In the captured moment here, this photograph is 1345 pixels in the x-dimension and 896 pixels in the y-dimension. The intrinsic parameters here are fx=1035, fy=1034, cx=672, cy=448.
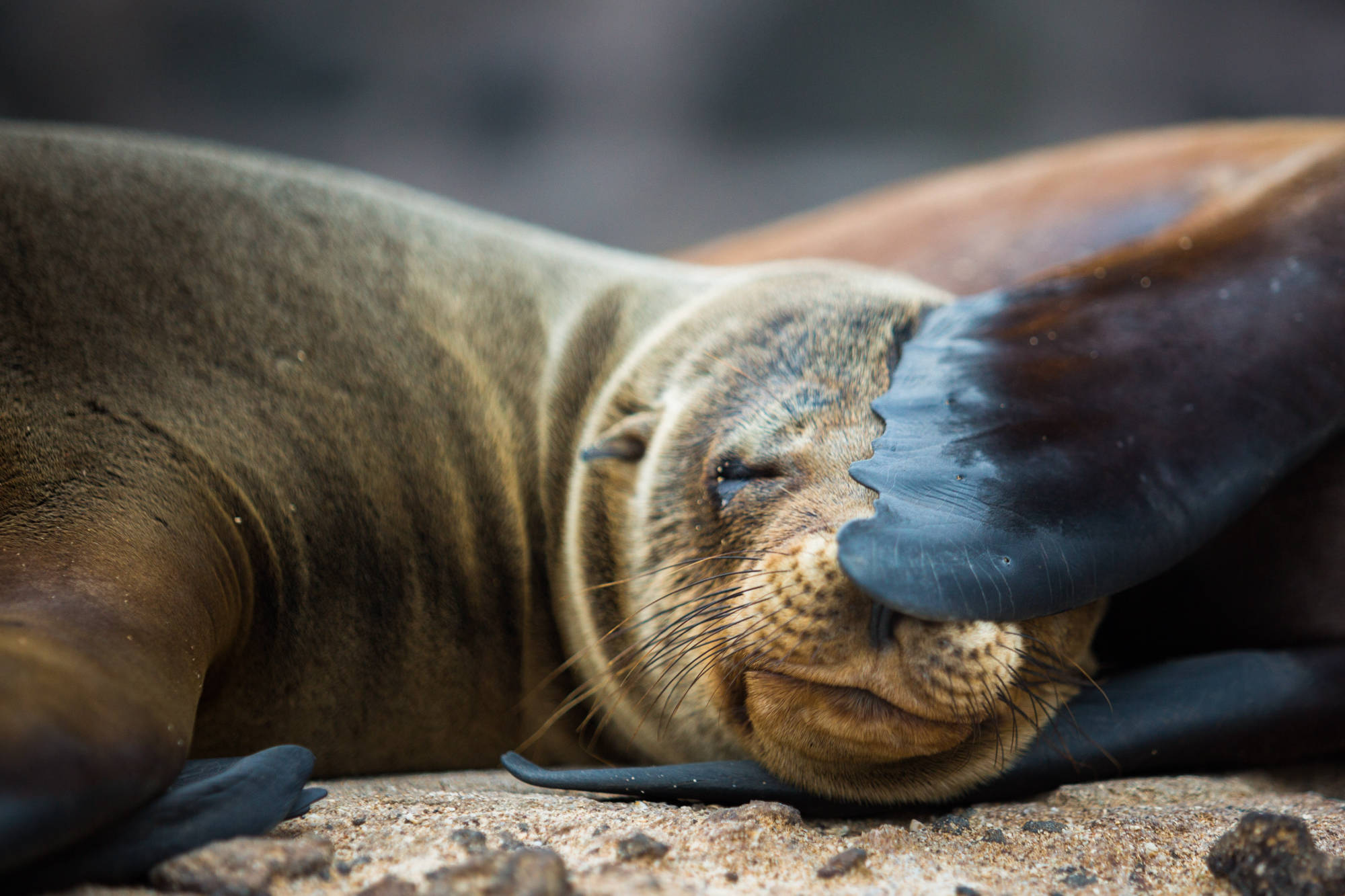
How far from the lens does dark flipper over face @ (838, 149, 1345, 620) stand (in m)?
1.57

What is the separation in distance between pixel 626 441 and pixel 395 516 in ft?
1.66


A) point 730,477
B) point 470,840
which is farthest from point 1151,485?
point 470,840

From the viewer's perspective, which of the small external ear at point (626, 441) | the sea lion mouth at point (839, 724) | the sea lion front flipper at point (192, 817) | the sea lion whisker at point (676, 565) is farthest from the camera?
the small external ear at point (626, 441)

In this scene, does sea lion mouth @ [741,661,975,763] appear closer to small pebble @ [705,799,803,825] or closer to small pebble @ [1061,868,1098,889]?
small pebble @ [705,799,803,825]

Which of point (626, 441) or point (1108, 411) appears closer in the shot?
point (1108, 411)

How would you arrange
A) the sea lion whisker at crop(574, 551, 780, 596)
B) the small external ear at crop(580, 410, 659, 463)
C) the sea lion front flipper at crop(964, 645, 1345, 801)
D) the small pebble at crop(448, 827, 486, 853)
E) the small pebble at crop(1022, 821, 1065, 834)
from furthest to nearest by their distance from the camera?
the small external ear at crop(580, 410, 659, 463)
the sea lion front flipper at crop(964, 645, 1345, 801)
the sea lion whisker at crop(574, 551, 780, 596)
the small pebble at crop(1022, 821, 1065, 834)
the small pebble at crop(448, 827, 486, 853)

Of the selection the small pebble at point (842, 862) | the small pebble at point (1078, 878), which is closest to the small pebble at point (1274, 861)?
the small pebble at point (1078, 878)

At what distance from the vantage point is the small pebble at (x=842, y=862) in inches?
55.7

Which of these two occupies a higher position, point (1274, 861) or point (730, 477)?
point (730, 477)

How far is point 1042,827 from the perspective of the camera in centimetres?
167

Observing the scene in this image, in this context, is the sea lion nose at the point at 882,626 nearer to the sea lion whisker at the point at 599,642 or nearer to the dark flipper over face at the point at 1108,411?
the dark flipper over face at the point at 1108,411

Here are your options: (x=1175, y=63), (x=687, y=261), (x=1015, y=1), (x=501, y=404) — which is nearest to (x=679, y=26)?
(x=1015, y=1)

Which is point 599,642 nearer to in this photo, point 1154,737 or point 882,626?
point 882,626

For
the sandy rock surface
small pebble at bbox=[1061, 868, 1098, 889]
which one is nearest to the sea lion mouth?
the sandy rock surface
